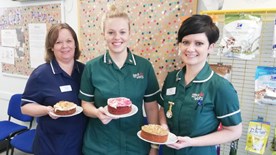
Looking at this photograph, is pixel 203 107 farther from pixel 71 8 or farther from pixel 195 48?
pixel 71 8

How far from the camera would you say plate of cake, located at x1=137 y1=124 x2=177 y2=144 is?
1.13 m

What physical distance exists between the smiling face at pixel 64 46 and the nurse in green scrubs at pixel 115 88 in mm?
331

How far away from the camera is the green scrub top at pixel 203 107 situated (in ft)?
3.66

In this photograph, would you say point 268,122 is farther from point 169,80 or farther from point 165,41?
point 165,41

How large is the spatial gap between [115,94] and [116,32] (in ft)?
1.22

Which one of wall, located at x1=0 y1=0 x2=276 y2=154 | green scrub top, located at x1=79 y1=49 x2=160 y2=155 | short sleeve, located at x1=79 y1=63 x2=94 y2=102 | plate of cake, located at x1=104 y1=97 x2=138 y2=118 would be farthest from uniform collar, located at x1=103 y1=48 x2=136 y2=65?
wall, located at x1=0 y1=0 x2=276 y2=154

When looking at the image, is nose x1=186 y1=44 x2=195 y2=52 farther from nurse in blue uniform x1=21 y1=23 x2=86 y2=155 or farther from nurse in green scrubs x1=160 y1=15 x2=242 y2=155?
nurse in blue uniform x1=21 y1=23 x2=86 y2=155

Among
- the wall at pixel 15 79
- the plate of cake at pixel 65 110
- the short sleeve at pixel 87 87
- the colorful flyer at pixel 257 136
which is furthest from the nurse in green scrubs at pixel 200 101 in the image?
the wall at pixel 15 79

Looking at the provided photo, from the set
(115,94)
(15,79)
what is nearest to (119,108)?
(115,94)

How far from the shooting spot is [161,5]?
6.22ft

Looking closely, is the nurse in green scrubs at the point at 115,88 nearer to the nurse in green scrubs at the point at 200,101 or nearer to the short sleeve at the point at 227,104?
the nurse in green scrubs at the point at 200,101

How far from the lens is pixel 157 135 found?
3.79 ft

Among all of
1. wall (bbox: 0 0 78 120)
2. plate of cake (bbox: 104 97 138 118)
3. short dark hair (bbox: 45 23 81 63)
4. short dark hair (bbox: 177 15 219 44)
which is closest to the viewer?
short dark hair (bbox: 177 15 219 44)

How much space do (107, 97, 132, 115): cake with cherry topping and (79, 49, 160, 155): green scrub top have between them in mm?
90
